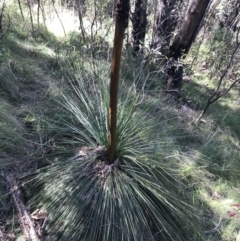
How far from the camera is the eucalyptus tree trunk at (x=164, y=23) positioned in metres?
4.24

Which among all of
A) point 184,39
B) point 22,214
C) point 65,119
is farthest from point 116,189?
point 184,39

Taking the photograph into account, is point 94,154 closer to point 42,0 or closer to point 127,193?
point 127,193

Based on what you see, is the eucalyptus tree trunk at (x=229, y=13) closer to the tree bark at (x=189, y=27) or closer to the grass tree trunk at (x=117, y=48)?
the tree bark at (x=189, y=27)

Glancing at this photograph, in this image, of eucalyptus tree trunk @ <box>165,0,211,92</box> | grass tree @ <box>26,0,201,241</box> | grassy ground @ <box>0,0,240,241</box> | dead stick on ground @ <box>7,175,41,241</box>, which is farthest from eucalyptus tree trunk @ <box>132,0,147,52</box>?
dead stick on ground @ <box>7,175,41,241</box>

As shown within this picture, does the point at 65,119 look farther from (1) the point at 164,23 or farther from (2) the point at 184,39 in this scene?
(1) the point at 164,23

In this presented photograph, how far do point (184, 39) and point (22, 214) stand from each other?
2508 mm

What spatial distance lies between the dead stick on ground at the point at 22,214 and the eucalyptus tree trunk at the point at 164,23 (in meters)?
2.62

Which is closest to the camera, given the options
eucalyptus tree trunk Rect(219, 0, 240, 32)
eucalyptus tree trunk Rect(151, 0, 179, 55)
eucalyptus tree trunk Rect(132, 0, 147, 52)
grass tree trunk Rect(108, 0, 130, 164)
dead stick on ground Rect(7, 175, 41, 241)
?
grass tree trunk Rect(108, 0, 130, 164)

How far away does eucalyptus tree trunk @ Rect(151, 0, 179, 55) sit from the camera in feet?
13.9

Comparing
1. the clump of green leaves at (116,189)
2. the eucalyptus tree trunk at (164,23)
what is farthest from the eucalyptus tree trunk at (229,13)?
the clump of green leaves at (116,189)

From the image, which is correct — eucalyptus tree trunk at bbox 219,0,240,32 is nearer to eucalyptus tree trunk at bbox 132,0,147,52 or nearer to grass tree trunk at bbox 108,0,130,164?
eucalyptus tree trunk at bbox 132,0,147,52

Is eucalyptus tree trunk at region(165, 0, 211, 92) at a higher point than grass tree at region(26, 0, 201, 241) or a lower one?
higher

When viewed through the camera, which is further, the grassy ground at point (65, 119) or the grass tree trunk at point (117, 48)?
the grassy ground at point (65, 119)

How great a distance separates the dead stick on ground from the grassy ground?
0.15 feet
